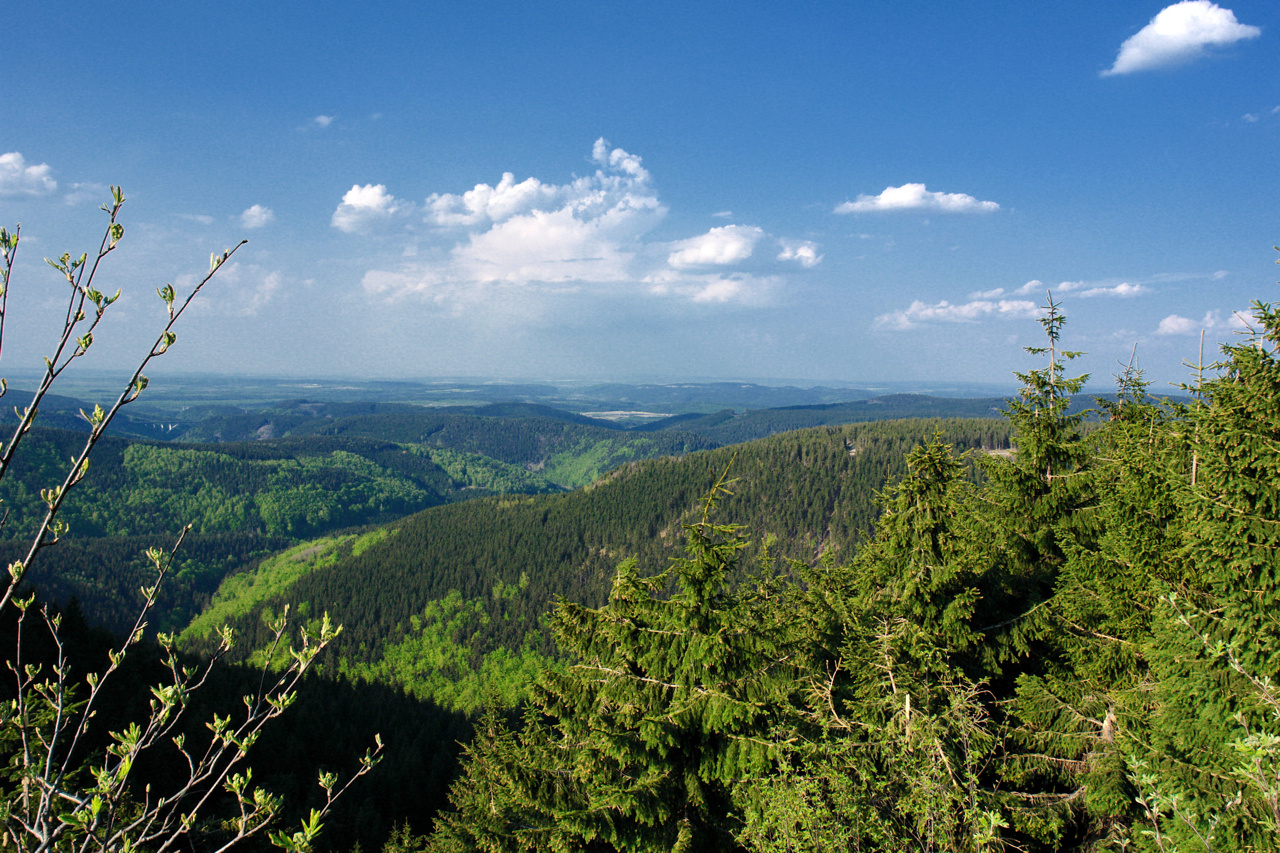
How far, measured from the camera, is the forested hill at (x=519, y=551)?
108 metres

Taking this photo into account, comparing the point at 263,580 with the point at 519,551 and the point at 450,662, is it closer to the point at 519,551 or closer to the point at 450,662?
the point at 519,551

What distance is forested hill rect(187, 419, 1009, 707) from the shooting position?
108375mm

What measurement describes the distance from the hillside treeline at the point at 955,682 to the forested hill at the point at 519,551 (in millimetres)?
85659

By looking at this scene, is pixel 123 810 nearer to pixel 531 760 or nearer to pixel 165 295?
pixel 531 760

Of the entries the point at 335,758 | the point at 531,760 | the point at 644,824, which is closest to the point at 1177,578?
the point at 644,824

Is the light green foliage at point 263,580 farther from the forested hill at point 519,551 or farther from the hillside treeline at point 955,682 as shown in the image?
the hillside treeline at point 955,682

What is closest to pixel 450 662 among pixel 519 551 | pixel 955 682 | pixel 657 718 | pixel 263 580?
pixel 519 551

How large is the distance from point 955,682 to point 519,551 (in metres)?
131

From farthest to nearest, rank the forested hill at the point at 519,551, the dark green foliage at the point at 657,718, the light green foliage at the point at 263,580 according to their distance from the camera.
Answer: the light green foliage at the point at 263,580, the forested hill at the point at 519,551, the dark green foliage at the point at 657,718

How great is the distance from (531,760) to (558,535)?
135 m

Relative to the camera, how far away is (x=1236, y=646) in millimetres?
11398

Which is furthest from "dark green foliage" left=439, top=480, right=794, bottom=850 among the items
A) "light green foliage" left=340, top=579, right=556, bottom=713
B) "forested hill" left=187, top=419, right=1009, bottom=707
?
"forested hill" left=187, top=419, right=1009, bottom=707

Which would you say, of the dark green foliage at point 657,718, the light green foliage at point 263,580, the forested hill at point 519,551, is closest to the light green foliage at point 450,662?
the forested hill at point 519,551

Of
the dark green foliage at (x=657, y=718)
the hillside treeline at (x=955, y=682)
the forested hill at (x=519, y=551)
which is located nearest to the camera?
the hillside treeline at (x=955, y=682)
